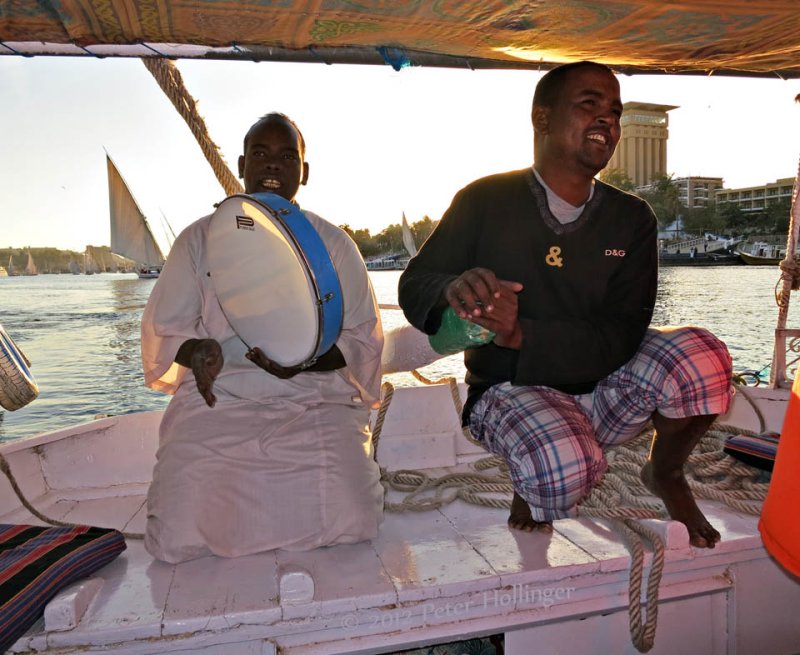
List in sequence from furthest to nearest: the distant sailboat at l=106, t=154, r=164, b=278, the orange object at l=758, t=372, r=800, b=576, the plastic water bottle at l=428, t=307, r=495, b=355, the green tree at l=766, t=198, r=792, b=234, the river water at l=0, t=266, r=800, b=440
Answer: the green tree at l=766, t=198, r=792, b=234 < the distant sailboat at l=106, t=154, r=164, b=278 < the river water at l=0, t=266, r=800, b=440 < the plastic water bottle at l=428, t=307, r=495, b=355 < the orange object at l=758, t=372, r=800, b=576

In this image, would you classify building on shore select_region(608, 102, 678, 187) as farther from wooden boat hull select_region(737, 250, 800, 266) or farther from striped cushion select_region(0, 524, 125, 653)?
wooden boat hull select_region(737, 250, 800, 266)

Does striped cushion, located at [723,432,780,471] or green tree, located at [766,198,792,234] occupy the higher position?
striped cushion, located at [723,432,780,471]

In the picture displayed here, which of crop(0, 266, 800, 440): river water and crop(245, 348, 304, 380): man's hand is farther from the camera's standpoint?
crop(0, 266, 800, 440): river water

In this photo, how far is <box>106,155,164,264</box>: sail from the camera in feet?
94.8

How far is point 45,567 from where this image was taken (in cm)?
155

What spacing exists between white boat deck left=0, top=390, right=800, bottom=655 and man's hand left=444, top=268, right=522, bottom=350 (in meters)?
0.59

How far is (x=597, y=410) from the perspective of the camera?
195 cm

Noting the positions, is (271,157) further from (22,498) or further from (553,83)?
(22,498)

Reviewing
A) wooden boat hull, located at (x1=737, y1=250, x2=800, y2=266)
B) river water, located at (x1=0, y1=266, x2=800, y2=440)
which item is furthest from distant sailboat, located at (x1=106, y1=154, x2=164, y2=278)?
wooden boat hull, located at (x1=737, y1=250, x2=800, y2=266)

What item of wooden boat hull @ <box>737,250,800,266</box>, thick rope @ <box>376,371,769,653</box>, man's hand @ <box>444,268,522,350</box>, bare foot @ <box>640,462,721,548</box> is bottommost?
wooden boat hull @ <box>737,250,800,266</box>

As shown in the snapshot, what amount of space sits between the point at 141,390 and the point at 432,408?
11.2 meters

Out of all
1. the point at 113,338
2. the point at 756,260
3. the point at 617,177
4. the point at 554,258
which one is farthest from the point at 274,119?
the point at 756,260

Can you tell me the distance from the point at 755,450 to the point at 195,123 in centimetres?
301

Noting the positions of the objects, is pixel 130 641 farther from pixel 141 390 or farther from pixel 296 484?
pixel 141 390
